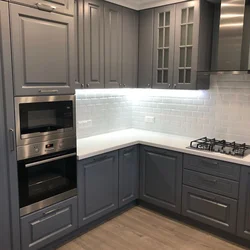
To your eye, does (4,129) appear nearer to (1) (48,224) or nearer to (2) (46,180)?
(2) (46,180)

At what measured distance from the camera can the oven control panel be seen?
228 centimetres

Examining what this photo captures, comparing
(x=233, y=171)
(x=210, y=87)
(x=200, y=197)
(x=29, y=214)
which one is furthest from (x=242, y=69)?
(x=29, y=214)

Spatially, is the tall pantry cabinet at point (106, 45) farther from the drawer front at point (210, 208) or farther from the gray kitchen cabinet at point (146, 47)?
the drawer front at point (210, 208)

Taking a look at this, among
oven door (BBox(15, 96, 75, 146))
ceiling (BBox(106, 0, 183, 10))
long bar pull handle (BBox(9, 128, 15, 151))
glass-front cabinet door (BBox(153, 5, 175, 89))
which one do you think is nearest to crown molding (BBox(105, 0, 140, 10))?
ceiling (BBox(106, 0, 183, 10))

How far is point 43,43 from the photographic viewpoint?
7.54 feet

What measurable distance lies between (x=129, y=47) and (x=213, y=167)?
1.83m

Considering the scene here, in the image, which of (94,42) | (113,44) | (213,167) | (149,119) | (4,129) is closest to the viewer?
(4,129)

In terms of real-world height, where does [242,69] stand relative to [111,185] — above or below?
above

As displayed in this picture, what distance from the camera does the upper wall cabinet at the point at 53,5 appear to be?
2.18 m

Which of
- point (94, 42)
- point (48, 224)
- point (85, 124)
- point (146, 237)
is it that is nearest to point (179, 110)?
point (85, 124)

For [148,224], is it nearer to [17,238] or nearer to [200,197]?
[200,197]

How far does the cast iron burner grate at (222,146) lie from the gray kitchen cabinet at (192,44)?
25.9 inches

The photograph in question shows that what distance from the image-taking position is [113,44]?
131 inches

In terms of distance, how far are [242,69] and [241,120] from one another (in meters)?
0.66
